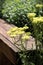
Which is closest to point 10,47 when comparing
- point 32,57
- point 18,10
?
point 32,57

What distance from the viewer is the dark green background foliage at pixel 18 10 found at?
4469 mm

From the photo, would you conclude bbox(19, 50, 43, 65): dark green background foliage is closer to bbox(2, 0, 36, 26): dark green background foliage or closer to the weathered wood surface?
the weathered wood surface

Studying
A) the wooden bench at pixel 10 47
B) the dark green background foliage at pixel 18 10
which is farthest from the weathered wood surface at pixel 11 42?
the dark green background foliage at pixel 18 10

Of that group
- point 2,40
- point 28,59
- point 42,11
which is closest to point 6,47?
point 2,40

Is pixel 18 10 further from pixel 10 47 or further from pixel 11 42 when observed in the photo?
pixel 10 47

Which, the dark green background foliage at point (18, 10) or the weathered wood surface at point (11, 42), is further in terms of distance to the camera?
the dark green background foliage at point (18, 10)

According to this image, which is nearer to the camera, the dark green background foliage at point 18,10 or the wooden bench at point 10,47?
the wooden bench at point 10,47

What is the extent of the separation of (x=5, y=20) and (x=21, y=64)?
1.38 m

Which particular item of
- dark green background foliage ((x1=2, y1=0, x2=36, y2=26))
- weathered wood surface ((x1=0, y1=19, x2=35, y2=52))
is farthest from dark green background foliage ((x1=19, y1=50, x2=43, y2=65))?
dark green background foliage ((x1=2, y1=0, x2=36, y2=26))

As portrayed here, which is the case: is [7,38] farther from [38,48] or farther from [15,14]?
[15,14]

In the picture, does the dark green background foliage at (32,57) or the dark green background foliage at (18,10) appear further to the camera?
the dark green background foliage at (18,10)

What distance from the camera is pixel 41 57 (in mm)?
3426

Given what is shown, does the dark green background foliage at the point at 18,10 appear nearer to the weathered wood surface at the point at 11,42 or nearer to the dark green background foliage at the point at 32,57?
the weathered wood surface at the point at 11,42

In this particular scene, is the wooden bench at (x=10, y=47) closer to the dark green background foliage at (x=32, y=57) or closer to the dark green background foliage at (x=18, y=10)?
the dark green background foliage at (x=32, y=57)
